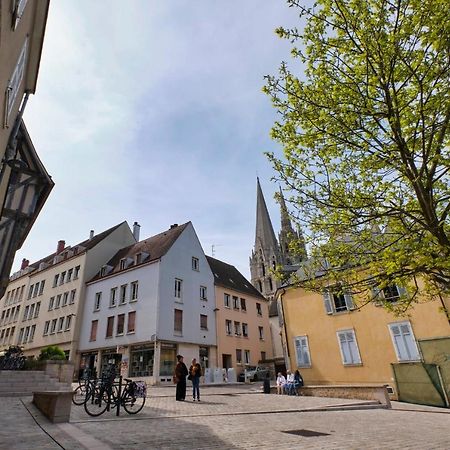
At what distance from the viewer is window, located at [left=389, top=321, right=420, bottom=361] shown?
17.4 m

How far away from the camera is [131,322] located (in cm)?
2875

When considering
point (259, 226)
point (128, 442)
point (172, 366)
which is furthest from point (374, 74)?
point (259, 226)

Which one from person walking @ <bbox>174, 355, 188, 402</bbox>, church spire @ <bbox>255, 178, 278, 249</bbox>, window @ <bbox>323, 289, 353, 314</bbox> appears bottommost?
person walking @ <bbox>174, 355, 188, 402</bbox>

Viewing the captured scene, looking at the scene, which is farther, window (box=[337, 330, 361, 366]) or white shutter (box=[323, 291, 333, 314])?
white shutter (box=[323, 291, 333, 314])

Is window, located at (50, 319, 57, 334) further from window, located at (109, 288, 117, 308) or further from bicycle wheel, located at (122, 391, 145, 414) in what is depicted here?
bicycle wheel, located at (122, 391, 145, 414)

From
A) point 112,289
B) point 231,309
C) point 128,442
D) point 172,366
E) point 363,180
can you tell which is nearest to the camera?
point 128,442

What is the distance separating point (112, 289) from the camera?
31.8 metres

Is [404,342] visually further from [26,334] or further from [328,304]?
[26,334]

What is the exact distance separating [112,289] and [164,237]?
6.96 m

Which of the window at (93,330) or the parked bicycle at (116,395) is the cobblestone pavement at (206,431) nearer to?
the parked bicycle at (116,395)

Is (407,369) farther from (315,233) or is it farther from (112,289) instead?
(112,289)

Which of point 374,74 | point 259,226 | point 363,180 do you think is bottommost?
point 363,180

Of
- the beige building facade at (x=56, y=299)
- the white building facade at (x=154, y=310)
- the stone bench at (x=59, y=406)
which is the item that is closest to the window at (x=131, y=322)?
the white building facade at (x=154, y=310)

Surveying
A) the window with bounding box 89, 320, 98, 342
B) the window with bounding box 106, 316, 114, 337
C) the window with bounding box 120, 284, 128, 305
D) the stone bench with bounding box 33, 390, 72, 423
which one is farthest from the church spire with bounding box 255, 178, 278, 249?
the stone bench with bounding box 33, 390, 72, 423
